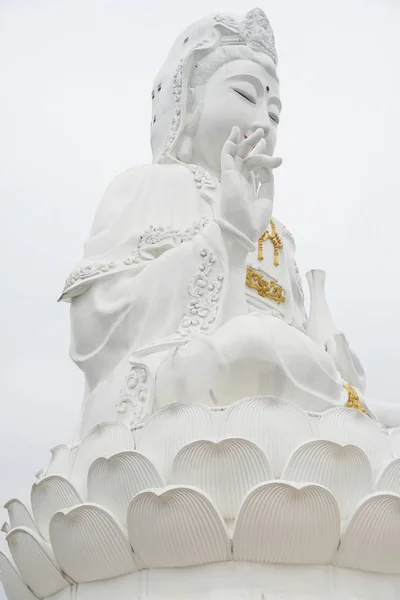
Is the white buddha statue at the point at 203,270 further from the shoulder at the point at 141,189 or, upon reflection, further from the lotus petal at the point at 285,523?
the lotus petal at the point at 285,523

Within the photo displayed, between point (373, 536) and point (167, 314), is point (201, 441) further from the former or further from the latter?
point (167, 314)

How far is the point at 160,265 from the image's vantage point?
480cm

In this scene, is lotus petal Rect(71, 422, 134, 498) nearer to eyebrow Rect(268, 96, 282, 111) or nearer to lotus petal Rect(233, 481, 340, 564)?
lotus petal Rect(233, 481, 340, 564)

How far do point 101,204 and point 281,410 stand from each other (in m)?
2.04

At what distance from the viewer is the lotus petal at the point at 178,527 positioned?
12.0 ft

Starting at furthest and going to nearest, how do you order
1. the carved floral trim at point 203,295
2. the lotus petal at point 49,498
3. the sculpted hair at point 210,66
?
1. the sculpted hair at point 210,66
2. the carved floral trim at point 203,295
3. the lotus petal at point 49,498

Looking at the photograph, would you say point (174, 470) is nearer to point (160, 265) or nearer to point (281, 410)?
point (281, 410)

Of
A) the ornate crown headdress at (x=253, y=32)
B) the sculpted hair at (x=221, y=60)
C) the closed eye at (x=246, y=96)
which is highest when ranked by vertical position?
the ornate crown headdress at (x=253, y=32)

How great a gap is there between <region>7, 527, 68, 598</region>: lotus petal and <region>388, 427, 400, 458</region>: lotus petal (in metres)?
1.44

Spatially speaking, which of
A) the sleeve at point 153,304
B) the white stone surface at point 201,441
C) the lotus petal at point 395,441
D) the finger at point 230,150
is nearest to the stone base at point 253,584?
the white stone surface at point 201,441

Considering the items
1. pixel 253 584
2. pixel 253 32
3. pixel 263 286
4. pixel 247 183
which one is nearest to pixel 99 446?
pixel 253 584

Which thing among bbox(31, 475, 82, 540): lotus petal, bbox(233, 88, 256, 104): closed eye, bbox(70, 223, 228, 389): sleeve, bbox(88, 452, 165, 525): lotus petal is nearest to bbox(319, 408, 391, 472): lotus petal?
bbox(88, 452, 165, 525): lotus petal

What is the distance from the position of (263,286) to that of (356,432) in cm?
167

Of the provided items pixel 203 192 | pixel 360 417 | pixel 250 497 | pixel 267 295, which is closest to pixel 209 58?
pixel 203 192
